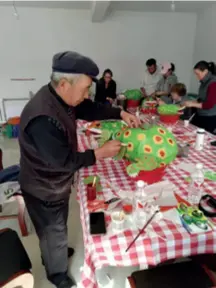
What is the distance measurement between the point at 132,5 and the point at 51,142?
4.60 metres

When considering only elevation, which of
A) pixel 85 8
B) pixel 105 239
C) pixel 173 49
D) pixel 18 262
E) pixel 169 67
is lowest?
pixel 18 262

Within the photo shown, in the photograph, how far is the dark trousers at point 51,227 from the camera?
118cm

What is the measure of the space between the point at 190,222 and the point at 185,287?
26 centimetres

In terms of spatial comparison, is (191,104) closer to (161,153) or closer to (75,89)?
(161,153)

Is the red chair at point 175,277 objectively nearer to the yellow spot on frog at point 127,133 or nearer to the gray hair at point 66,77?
the yellow spot on frog at point 127,133

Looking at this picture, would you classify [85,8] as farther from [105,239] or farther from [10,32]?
[105,239]

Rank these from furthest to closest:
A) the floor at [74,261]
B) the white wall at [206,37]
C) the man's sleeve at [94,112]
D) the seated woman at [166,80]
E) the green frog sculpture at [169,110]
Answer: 1. the white wall at [206,37]
2. the seated woman at [166,80]
3. the green frog sculpture at [169,110]
4. the man's sleeve at [94,112]
5. the floor at [74,261]

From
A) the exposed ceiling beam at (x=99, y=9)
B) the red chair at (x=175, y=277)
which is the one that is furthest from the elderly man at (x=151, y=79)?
the red chair at (x=175, y=277)

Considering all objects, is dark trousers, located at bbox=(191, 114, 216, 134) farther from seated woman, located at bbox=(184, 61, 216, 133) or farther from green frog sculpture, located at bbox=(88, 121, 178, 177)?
green frog sculpture, located at bbox=(88, 121, 178, 177)

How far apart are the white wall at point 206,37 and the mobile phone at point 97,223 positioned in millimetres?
4649

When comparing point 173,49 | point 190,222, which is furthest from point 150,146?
point 173,49

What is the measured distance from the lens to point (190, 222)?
0.90 meters

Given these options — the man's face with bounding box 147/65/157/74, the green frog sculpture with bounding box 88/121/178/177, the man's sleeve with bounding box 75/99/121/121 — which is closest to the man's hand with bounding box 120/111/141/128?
the man's sleeve with bounding box 75/99/121/121

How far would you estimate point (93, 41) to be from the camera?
5051 millimetres
